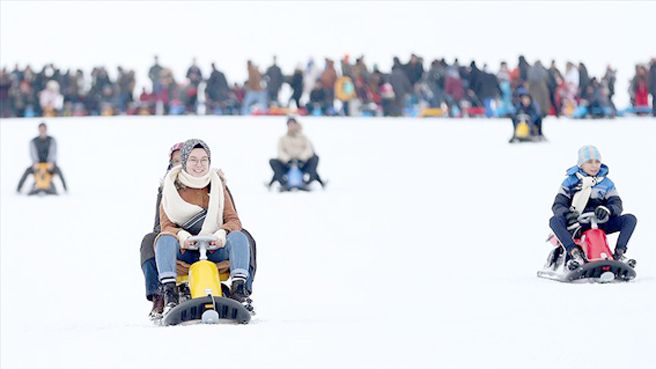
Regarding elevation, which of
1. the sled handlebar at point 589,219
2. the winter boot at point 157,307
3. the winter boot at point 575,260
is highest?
the sled handlebar at point 589,219

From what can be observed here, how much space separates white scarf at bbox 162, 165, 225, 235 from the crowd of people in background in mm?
25062

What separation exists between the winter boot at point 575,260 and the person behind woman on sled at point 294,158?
1180 centimetres

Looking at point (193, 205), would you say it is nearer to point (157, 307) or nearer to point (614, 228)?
point (157, 307)

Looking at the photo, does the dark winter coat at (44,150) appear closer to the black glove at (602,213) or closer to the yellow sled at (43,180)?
the yellow sled at (43,180)

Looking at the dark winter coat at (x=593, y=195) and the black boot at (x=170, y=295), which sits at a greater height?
the dark winter coat at (x=593, y=195)

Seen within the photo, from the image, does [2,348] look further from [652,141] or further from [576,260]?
[652,141]

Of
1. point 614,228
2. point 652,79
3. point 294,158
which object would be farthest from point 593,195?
point 652,79

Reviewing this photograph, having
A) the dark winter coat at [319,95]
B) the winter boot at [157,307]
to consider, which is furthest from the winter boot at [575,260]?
the dark winter coat at [319,95]

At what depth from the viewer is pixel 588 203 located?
11508 millimetres

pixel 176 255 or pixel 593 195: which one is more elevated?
pixel 593 195

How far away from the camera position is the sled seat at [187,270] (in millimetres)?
9211

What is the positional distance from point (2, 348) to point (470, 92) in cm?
2883

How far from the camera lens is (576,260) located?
1127 centimetres

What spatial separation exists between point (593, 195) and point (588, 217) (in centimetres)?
17
